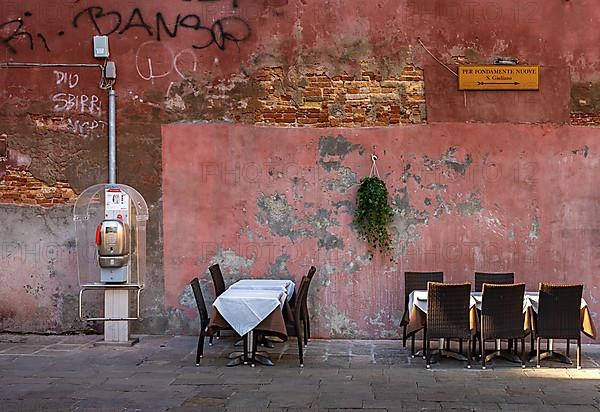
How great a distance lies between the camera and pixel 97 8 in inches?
328

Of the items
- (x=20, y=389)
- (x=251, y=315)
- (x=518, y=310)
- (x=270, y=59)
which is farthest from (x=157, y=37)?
(x=518, y=310)

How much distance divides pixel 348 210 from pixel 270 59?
201 cm

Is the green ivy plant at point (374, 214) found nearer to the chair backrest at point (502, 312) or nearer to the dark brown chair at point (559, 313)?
the chair backrest at point (502, 312)

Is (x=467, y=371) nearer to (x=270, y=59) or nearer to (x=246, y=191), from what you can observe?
(x=246, y=191)

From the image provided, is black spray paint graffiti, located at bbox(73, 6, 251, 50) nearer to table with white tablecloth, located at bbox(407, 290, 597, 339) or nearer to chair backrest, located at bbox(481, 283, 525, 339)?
table with white tablecloth, located at bbox(407, 290, 597, 339)

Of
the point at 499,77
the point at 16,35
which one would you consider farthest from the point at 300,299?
the point at 16,35

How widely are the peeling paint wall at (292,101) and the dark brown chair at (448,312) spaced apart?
1.41m

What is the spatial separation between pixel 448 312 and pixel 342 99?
9.53 ft

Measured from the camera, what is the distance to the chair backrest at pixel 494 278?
7680mm

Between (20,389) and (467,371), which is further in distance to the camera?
(467,371)

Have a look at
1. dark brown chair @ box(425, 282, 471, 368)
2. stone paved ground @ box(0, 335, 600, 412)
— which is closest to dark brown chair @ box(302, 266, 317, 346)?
stone paved ground @ box(0, 335, 600, 412)

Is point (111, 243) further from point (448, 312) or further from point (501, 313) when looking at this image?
point (501, 313)

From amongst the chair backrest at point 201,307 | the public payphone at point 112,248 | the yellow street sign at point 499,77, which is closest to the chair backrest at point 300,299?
the chair backrest at point 201,307

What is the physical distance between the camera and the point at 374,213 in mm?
7988
